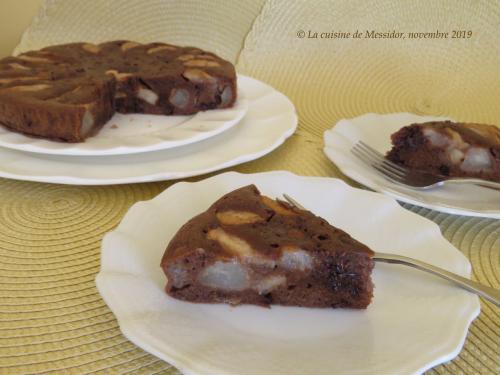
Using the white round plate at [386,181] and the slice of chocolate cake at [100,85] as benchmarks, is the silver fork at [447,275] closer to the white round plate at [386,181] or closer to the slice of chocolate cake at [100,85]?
the white round plate at [386,181]

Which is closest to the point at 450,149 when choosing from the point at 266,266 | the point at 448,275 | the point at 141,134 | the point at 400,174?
the point at 400,174

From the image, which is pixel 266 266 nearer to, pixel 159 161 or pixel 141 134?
pixel 159 161

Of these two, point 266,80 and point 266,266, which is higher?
point 266,266

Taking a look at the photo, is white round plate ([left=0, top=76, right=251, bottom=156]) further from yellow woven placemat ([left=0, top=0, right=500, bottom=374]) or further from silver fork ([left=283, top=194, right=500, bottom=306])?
silver fork ([left=283, top=194, right=500, bottom=306])

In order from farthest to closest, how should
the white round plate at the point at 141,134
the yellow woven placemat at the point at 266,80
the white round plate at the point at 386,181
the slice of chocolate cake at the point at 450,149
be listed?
the slice of chocolate cake at the point at 450,149 → the white round plate at the point at 141,134 → the white round plate at the point at 386,181 → the yellow woven placemat at the point at 266,80

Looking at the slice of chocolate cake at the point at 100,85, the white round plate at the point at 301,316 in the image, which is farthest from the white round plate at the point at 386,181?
the slice of chocolate cake at the point at 100,85

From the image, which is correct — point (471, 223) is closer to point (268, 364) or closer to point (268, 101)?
point (268, 364)

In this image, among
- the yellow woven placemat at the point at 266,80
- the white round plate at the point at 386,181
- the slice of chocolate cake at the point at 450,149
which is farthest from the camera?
the slice of chocolate cake at the point at 450,149

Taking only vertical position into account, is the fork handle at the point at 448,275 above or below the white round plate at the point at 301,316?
above
